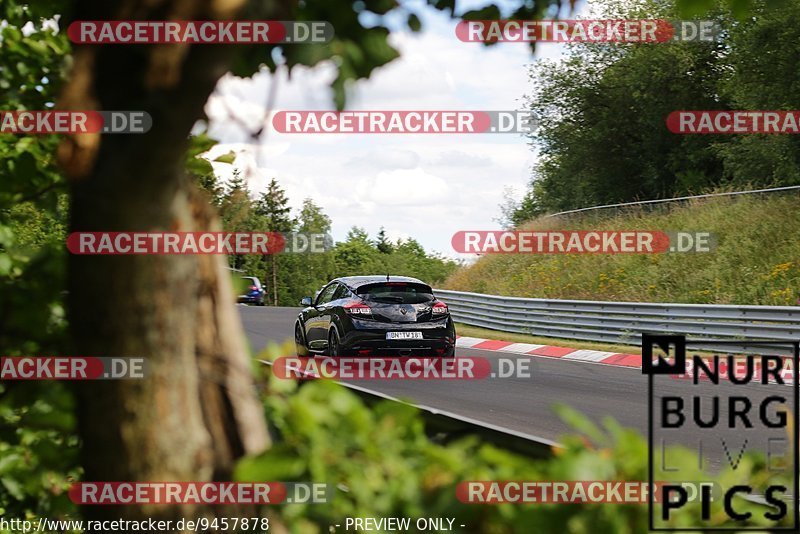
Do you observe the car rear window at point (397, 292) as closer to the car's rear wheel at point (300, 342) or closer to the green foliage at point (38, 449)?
the car's rear wheel at point (300, 342)

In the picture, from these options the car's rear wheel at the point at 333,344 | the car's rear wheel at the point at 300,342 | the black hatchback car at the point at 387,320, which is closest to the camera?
the black hatchback car at the point at 387,320

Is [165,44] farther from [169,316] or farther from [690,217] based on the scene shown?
[690,217]

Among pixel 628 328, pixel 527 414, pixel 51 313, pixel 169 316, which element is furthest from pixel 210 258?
pixel 628 328

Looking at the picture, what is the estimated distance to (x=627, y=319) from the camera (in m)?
20.8

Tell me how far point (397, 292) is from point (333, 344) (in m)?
1.34

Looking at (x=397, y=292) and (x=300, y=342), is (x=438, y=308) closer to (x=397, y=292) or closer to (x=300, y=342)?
(x=397, y=292)

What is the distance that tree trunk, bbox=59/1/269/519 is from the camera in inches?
100

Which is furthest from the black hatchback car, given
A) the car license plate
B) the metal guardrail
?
the metal guardrail

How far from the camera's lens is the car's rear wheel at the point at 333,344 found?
1584cm

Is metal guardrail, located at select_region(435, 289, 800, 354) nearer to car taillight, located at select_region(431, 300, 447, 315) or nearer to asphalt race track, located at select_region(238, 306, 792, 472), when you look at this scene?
asphalt race track, located at select_region(238, 306, 792, 472)

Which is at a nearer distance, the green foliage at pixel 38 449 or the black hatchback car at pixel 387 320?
the green foliage at pixel 38 449

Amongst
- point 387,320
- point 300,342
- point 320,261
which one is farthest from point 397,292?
point 320,261

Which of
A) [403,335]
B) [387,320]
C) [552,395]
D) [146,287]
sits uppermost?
[146,287]

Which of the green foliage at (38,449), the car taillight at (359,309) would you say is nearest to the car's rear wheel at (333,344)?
the car taillight at (359,309)
